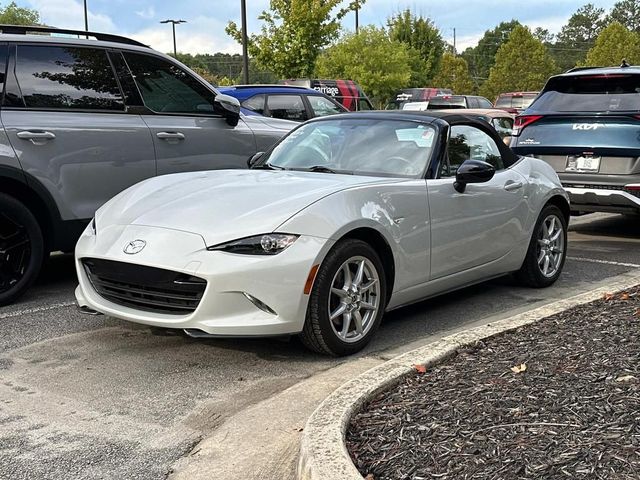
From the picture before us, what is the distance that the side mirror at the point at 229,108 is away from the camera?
6500 mm

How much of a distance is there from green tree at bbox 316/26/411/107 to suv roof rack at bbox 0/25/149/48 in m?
27.3

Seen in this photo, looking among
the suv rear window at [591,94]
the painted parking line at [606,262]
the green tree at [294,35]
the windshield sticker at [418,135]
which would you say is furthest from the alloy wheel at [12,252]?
the green tree at [294,35]

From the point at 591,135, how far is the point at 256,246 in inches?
196

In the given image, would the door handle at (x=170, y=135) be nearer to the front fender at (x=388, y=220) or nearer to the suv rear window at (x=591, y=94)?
the front fender at (x=388, y=220)

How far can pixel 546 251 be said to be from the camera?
6.14m

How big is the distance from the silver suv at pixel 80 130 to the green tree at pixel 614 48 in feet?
150

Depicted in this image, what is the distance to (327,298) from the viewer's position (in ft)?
13.6

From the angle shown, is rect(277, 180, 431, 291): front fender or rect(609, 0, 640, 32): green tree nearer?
rect(277, 180, 431, 291): front fender

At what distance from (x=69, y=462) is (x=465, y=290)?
3873mm

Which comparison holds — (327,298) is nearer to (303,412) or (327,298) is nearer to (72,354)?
(303,412)

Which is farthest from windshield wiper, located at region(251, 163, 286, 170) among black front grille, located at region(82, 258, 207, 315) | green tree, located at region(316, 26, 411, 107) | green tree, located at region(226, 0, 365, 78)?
green tree, located at region(316, 26, 411, 107)

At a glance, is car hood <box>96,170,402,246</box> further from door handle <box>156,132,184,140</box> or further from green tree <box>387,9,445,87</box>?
green tree <box>387,9,445,87</box>

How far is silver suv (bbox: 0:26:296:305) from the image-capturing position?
5.34m

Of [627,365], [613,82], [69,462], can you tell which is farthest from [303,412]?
[613,82]
